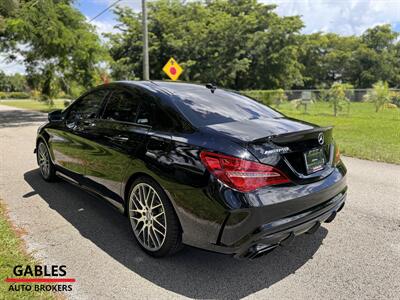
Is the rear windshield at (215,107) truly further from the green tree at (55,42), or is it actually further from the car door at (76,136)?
the green tree at (55,42)

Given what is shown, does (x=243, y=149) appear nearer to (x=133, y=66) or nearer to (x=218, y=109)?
(x=218, y=109)

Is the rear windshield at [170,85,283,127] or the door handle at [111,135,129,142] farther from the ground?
the rear windshield at [170,85,283,127]

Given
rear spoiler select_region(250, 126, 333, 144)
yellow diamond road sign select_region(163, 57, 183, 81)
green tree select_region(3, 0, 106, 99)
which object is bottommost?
rear spoiler select_region(250, 126, 333, 144)

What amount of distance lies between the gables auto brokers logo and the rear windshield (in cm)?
179

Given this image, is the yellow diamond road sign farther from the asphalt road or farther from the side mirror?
the asphalt road

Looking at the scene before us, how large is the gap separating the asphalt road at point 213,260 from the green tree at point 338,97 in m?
13.4

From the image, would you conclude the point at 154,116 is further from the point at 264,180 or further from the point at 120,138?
the point at 264,180

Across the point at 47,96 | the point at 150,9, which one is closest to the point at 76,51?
the point at 47,96

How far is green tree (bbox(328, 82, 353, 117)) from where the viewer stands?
1700 cm

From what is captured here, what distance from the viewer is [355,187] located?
536 cm

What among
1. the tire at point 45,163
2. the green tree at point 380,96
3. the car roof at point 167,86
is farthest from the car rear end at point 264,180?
the green tree at point 380,96

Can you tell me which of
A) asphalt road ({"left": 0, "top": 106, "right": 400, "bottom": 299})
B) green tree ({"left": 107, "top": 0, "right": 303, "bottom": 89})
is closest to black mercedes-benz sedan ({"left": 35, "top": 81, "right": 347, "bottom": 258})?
asphalt road ({"left": 0, "top": 106, "right": 400, "bottom": 299})

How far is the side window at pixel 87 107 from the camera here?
168 inches

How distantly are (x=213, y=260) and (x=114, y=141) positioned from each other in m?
1.63
